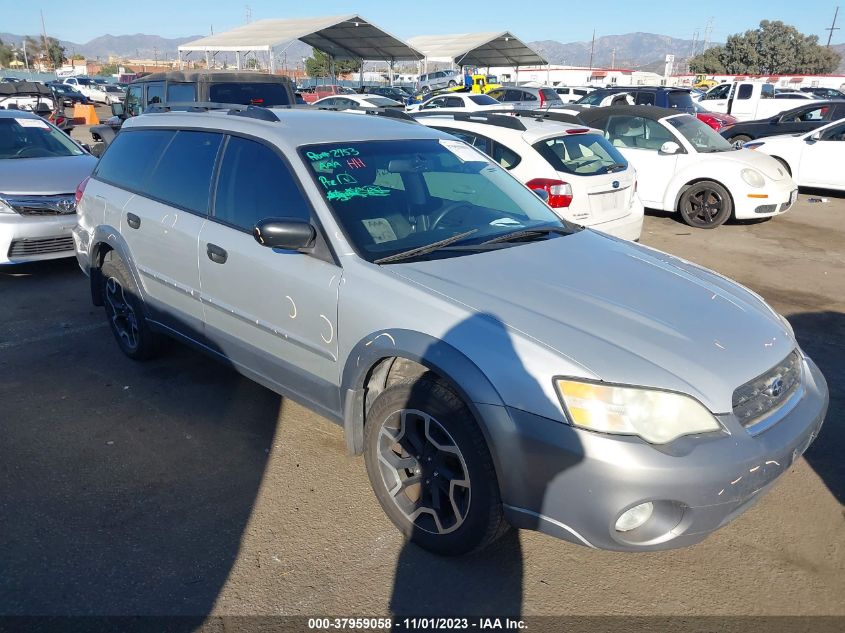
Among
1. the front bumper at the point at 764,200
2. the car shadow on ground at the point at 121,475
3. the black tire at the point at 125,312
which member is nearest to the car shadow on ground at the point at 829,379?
the car shadow on ground at the point at 121,475

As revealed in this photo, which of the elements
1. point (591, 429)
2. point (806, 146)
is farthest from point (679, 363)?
point (806, 146)

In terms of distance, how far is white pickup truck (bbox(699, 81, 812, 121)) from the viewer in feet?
73.8

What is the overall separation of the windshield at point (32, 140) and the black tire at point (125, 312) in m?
3.87

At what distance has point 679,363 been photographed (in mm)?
2484

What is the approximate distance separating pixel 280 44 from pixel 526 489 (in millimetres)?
24016

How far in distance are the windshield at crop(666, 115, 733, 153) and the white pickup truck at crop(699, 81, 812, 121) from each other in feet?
46.8

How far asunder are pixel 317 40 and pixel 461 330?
27118mm

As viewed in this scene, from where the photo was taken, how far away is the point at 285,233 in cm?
303

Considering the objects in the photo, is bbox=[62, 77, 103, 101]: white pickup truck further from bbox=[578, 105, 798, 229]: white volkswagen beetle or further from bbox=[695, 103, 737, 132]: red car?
bbox=[578, 105, 798, 229]: white volkswagen beetle

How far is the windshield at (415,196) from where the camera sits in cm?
325

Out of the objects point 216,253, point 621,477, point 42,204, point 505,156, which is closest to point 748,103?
point 505,156

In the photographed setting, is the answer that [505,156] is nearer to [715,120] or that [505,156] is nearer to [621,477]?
[621,477]

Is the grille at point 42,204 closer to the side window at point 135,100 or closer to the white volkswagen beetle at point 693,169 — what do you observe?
the side window at point 135,100

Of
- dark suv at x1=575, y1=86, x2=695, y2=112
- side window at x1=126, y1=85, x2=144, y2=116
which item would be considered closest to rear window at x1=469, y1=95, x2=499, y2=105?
dark suv at x1=575, y1=86, x2=695, y2=112
